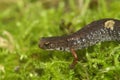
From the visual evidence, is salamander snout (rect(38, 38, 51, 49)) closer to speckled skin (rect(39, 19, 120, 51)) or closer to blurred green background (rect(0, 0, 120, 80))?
speckled skin (rect(39, 19, 120, 51))

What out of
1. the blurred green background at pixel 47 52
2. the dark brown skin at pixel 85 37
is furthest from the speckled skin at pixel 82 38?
the blurred green background at pixel 47 52

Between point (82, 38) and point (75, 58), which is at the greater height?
point (82, 38)

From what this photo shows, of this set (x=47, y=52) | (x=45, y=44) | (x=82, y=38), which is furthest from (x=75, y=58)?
(x=47, y=52)

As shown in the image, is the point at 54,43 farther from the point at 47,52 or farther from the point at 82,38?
the point at 47,52

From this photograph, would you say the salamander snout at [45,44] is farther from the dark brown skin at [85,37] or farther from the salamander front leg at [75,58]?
the salamander front leg at [75,58]

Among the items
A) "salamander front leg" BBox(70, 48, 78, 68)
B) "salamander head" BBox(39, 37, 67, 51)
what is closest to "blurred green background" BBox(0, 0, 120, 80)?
"salamander front leg" BBox(70, 48, 78, 68)

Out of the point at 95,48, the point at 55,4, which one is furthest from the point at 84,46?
the point at 55,4
